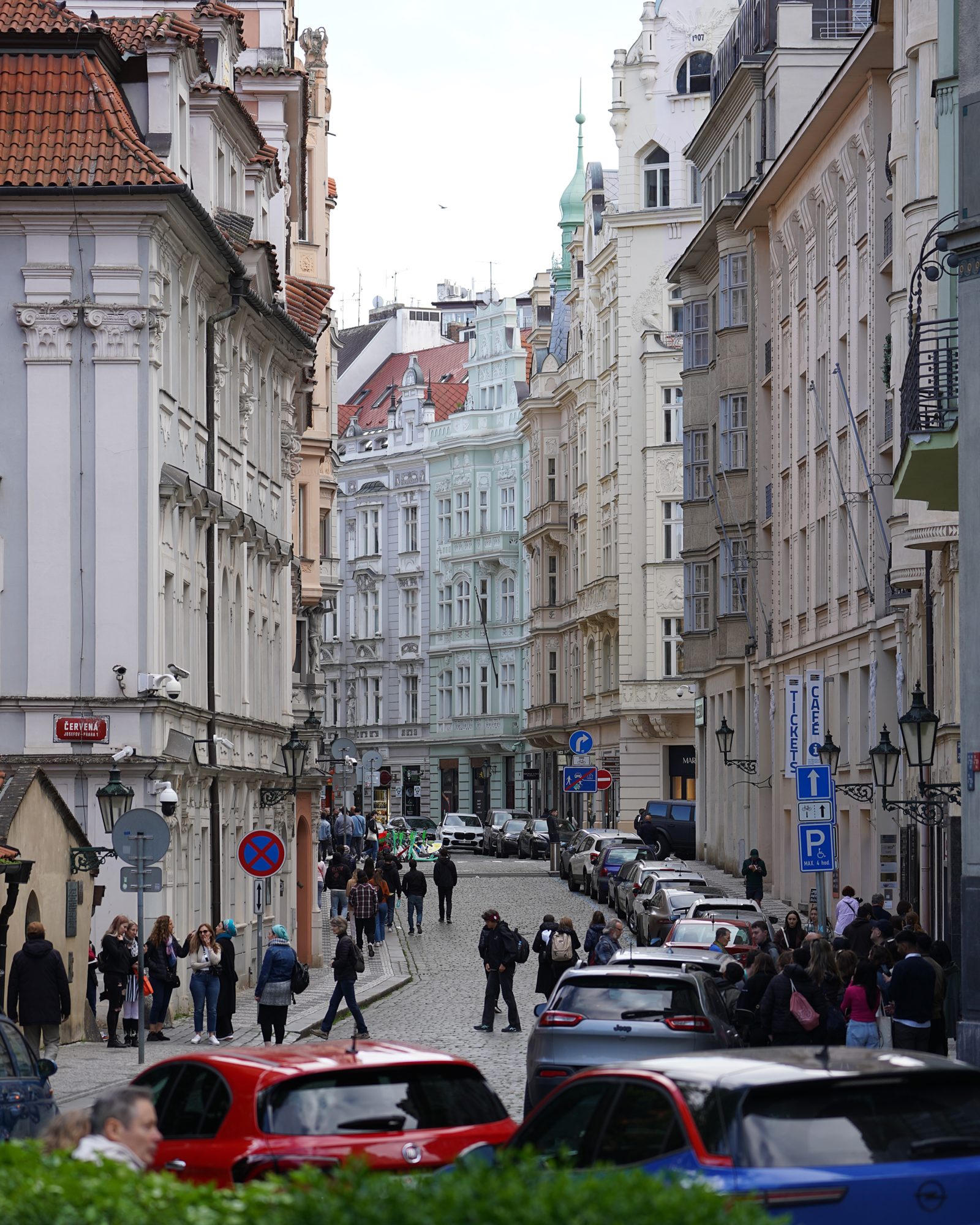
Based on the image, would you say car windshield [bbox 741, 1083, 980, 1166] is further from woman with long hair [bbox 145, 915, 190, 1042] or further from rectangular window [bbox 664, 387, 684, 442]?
rectangular window [bbox 664, 387, 684, 442]

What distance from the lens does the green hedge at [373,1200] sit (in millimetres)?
6125

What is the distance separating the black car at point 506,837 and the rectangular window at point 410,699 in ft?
98.0

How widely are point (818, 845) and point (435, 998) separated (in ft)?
37.1

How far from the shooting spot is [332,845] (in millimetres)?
65062

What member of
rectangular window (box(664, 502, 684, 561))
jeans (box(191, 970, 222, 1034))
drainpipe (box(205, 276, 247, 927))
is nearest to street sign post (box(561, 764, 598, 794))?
drainpipe (box(205, 276, 247, 927))

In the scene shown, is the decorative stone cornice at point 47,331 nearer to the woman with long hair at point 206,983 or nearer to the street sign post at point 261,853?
the street sign post at point 261,853

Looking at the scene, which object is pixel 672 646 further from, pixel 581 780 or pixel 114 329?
pixel 114 329

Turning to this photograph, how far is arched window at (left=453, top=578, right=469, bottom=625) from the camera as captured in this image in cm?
→ 10694

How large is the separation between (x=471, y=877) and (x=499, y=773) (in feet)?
131

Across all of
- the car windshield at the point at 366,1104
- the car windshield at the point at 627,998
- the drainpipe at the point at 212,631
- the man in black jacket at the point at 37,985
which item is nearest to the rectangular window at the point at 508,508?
the drainpipe at the point at 212,631

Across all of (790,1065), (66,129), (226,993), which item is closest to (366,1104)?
(790,1065)

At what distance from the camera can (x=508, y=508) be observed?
104562mm

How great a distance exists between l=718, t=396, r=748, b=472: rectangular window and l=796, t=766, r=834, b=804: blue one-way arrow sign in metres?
29.6

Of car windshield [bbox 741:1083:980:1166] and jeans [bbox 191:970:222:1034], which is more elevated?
car windshield [bbox 741:1083:980:1166]
